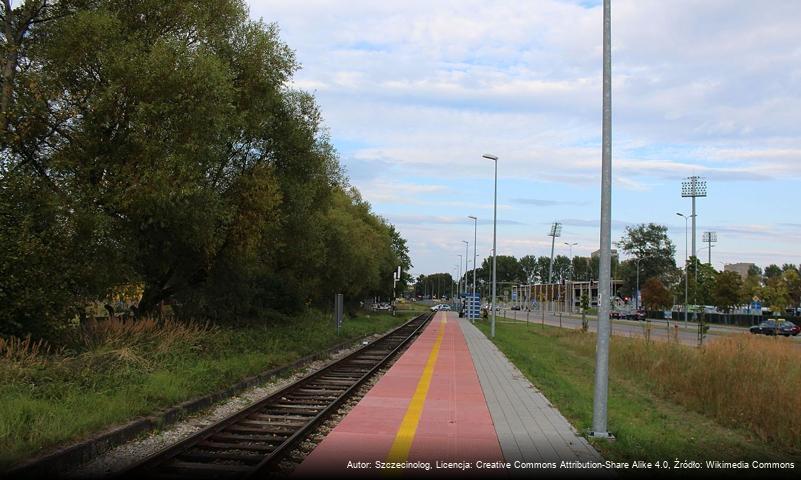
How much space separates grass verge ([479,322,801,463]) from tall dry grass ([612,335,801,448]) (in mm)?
18

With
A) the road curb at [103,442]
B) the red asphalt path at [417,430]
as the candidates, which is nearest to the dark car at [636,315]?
the red asphalt path at [417,430]

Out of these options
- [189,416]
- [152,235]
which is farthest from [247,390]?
[152,235]

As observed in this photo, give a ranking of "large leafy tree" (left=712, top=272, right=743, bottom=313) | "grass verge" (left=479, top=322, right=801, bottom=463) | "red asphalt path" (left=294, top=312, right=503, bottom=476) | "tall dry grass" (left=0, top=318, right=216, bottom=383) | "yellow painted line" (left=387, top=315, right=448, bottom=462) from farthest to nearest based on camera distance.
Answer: "large leafy tree" (left=712, top=272, right=743, bottom=313), "tall dry grass" (left=0, top=318, right=216, bottom=383), "grass verge" (left=479, top=322, right=801, bottom=463), "yellow painted line" (left=387, top=315, right=448, bottom=462), "red asphalt path" (left=294, top=312, right=503, bottom=476)

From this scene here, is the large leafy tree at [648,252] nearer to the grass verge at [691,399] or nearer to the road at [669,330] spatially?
the road at [669,330]

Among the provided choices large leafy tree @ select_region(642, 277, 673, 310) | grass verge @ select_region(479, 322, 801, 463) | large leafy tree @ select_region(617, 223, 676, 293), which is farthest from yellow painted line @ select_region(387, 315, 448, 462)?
large leafy tree @ select_region(617, 223, 676, 293)

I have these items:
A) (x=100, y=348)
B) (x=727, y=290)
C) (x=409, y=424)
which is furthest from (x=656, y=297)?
(x=409, y=424)

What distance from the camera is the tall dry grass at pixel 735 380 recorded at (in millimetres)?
9844

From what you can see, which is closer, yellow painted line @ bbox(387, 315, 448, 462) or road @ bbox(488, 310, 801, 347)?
yellow painted line @ bbox(387, 315, 448, 462)

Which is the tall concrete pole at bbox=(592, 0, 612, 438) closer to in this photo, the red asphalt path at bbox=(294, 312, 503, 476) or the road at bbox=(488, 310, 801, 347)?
the red asphalt path at bbox=(294, 312, 503, 476)

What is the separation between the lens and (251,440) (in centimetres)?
833

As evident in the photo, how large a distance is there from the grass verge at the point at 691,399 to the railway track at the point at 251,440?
389 cm

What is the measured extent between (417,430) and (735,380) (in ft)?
24.0

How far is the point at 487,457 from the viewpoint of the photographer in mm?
7023

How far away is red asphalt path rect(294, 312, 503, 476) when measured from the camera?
22.7 feet
